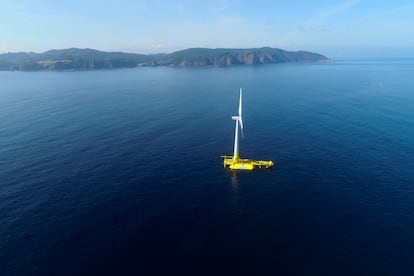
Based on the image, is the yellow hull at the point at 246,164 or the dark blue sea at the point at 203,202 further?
the yellow hull at the point at 246,164

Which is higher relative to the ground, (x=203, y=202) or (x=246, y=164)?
(x=246, y=164)

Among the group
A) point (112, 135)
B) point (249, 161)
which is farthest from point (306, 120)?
point (112, 135)

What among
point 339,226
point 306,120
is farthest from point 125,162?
point 306,120

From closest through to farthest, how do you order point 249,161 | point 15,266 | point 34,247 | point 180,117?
1. point 15,266
2. point 34,247
3. point 249,161
4. point 180,117

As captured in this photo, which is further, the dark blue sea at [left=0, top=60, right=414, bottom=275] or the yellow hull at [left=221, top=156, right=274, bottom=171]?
the yellow hull at [left=221, top=156, right=274, bottom=171]

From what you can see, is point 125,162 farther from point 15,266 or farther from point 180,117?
point 180,117

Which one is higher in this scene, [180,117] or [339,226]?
[180,117]

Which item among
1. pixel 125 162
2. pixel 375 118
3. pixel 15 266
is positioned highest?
pixel 375 118

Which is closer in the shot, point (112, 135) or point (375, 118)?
point (112, 135)

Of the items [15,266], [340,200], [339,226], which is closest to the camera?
[15,266]

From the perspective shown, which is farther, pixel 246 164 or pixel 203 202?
pixel 246 164
